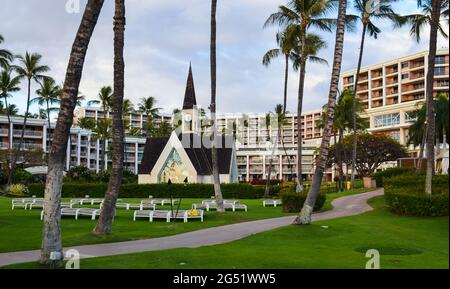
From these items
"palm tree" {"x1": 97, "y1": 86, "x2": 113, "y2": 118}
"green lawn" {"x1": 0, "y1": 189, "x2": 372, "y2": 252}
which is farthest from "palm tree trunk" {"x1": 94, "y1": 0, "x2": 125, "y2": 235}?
"palm tree" {"x1": 97, "y1": 86, "x2": 113, "y2": 118}

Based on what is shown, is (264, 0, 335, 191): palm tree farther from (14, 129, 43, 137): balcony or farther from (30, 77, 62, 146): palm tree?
(14, 129, 43, 137): balcony

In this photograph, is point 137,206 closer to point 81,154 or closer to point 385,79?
point 81,154

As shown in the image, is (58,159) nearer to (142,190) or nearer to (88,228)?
(88,228)

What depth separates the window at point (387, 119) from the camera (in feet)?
329

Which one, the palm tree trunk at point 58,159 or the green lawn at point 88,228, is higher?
the palm tree trunk at point 58,159

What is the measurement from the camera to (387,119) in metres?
103

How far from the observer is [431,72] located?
26406mm

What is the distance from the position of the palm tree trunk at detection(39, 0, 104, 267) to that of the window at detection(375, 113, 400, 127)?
95.8 m

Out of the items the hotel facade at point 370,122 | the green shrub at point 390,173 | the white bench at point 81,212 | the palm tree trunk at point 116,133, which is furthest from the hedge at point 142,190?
the hotel facade at point 370,122

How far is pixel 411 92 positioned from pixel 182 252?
339ft

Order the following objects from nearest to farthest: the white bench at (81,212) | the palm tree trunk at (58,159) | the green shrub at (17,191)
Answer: the palm tree trunk at (58,159) < the white bench at (81,212) < the green shrub at (17,191)

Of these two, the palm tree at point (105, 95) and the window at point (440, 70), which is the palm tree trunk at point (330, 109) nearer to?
the palm tree at point (105, 95)

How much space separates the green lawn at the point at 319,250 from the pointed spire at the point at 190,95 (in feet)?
139
